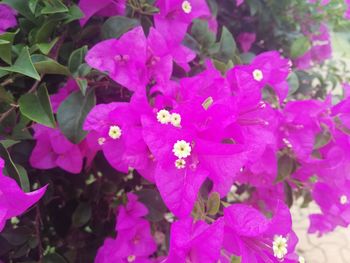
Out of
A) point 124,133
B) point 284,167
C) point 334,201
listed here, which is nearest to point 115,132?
point 124,133

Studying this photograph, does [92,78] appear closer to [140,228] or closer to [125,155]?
[125,155]

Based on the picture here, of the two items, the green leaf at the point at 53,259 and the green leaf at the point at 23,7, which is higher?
the green leaf at the point at 23,7

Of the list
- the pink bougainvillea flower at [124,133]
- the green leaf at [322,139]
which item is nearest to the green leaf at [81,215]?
the pink bougainvillea flower at [124,133]

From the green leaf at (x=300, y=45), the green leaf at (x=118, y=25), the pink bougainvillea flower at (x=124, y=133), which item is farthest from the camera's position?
the green leaf at (x=300, y=45)

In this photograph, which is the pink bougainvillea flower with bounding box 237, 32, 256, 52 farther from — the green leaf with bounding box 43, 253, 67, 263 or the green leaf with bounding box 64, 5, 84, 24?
the green leaf with bounding box 43, 253, 67, 263

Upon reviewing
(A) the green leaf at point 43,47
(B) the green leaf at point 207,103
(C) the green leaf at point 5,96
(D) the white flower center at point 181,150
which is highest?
(B) the green leaf at point 207,103

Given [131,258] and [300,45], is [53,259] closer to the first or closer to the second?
[131,258]

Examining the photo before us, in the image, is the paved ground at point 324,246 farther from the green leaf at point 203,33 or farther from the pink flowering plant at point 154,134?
the green leaf at point 203,33

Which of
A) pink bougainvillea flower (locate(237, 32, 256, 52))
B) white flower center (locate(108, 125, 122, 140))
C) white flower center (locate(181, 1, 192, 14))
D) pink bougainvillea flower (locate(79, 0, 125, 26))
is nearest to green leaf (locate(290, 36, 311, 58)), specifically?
pink bougainvillea flower (locate(237, 32, 256, 52))
